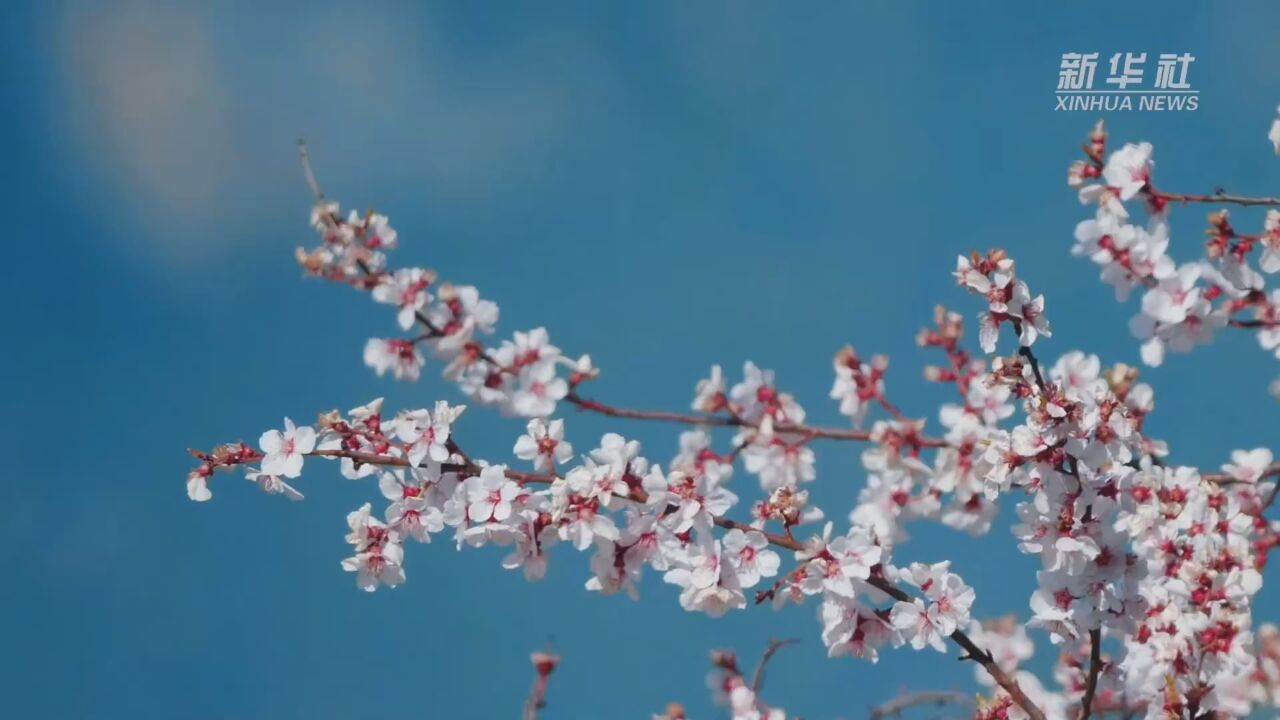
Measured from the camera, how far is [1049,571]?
363 cm

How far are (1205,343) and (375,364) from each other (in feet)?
10.1

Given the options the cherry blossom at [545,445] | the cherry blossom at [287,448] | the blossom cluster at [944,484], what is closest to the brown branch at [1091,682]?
the blossom cluster at [944,484]

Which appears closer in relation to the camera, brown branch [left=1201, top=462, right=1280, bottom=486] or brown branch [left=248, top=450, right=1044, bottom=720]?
brown branch [left=248, top=450, right=1044, bottom=720]

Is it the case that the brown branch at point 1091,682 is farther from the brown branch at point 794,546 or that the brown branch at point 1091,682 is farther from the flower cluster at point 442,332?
the flower cluster at point 442,332

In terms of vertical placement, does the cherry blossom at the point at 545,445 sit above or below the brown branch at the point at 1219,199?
below

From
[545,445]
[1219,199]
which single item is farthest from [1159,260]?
[545,445]

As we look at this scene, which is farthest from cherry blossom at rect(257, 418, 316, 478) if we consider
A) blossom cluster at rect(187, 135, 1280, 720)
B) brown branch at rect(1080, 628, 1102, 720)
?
brown branch at rect(1080, 628, 1102, 720)

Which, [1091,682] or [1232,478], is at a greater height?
[1232,478]

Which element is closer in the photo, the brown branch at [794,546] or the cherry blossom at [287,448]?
the brown branch at [794,546]

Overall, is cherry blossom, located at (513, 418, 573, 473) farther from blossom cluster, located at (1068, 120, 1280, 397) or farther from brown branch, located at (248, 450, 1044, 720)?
blossom cluster, located at (1068, 120, 1280, 397)

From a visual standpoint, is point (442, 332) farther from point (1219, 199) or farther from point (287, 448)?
point (1219, 199)

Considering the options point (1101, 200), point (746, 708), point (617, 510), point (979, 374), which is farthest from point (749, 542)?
point (1101, 200)

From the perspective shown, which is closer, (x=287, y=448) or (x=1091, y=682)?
(x=1091, y=682)

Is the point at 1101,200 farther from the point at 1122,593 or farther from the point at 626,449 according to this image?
the point at 626,449
